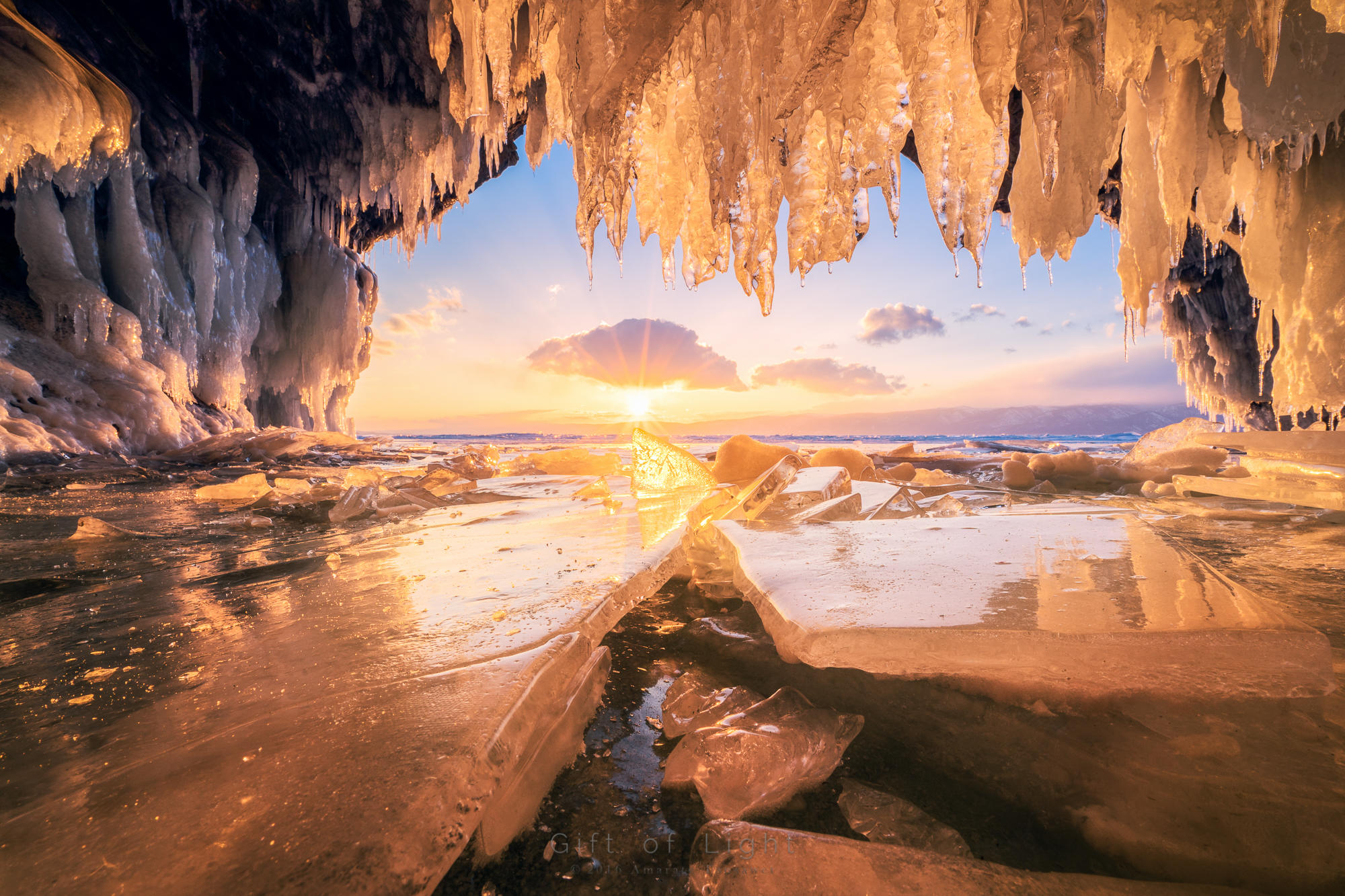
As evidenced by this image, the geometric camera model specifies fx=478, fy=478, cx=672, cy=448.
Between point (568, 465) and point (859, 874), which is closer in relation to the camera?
point (859, 874)

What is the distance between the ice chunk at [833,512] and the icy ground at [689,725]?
0.40 m

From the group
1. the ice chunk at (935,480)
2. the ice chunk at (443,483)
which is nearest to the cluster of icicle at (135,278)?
the ice chunk at (443,483)

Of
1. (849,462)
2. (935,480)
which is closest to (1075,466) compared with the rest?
(935,480)

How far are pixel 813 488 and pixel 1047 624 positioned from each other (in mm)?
1336

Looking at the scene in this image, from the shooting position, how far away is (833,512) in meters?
1.81

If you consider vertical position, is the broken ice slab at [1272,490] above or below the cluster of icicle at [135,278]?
below

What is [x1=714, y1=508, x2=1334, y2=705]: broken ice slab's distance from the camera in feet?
2.18

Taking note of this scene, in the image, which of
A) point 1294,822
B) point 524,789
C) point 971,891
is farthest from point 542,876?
point 1294,822

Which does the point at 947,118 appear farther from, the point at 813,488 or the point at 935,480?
the point at 935,480

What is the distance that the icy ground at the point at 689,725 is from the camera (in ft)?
1.64

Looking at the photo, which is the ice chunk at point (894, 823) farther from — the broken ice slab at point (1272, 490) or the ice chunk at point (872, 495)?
the broken ice slab at point (1272, 490)

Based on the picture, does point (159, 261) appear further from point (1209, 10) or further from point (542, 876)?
point (1209, 10)

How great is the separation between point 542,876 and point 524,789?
4.7 inches

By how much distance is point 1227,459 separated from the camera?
4.55 meters
